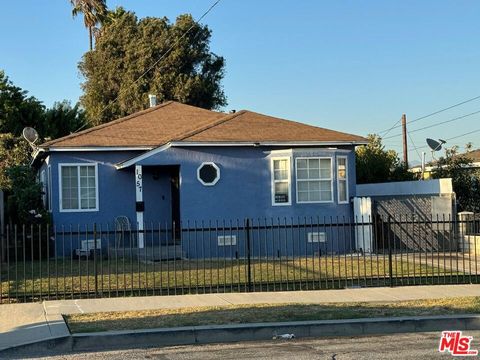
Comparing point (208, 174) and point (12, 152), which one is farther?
point (12, 152)

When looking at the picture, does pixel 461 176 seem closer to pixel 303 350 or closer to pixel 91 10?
pixel 303 350

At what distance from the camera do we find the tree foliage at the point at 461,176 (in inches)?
1006

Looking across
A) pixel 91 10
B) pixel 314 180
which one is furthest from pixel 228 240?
pixel 91 10

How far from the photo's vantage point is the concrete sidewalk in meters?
9.20

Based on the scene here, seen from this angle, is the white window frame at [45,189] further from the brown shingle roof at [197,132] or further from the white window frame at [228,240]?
the white window frame at [228,240]

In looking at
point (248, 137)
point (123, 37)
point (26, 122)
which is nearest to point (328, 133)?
point (248, 137)

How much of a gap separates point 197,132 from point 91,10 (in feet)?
92.5

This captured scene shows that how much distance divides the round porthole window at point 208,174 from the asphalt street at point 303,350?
37.2ft

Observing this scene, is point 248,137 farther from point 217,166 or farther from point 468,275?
point 468,275

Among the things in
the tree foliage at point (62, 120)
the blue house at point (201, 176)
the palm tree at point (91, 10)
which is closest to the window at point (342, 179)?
the blue house at point (201, 176)

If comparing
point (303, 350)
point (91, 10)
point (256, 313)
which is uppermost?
point (91, 10)

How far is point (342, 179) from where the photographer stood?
20625mm

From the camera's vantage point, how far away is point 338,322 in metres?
9.27

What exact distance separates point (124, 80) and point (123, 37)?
9.58 ft
